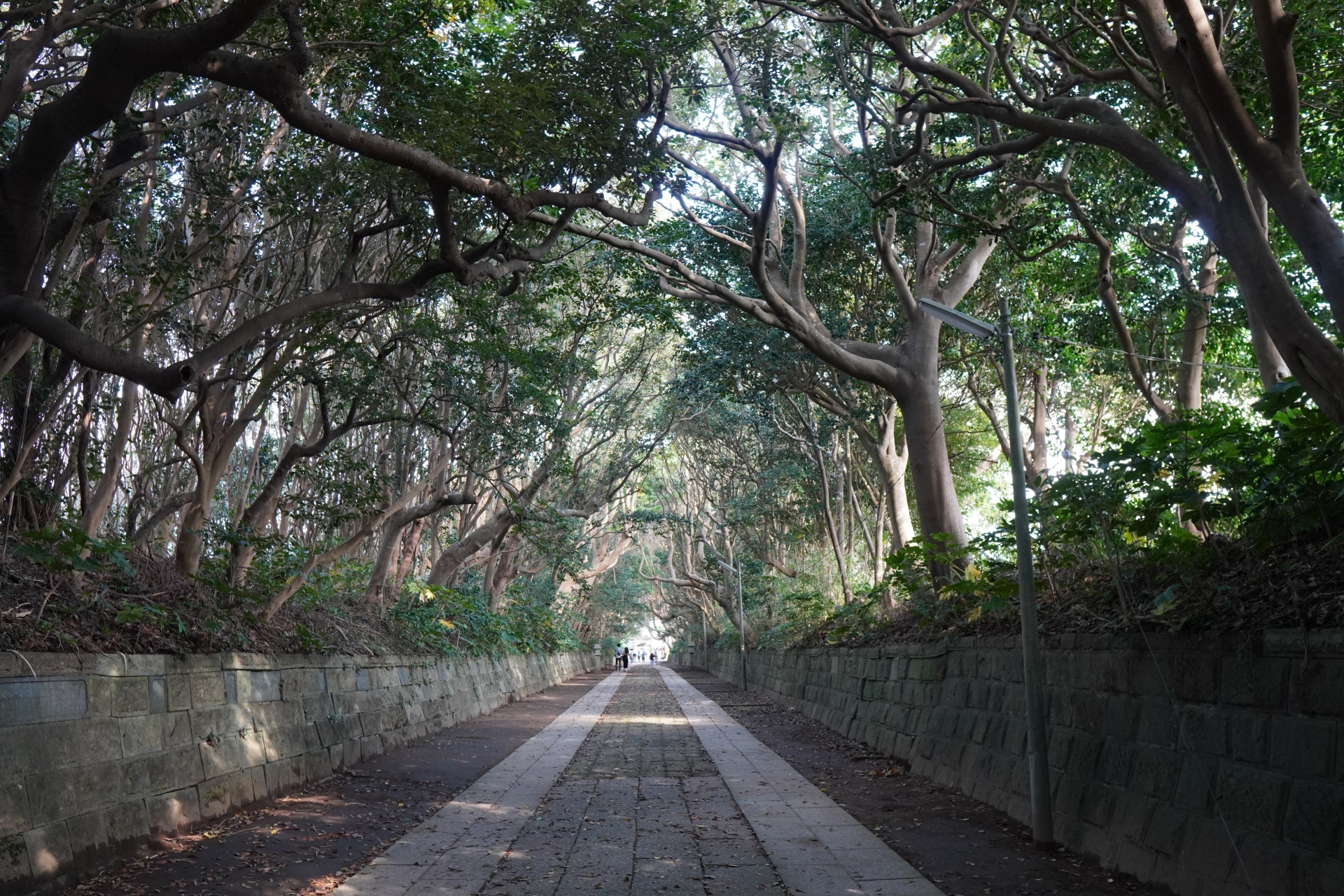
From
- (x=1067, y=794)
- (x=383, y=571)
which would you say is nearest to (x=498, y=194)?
(x=1067, y=794)

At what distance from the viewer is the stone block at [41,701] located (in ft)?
16.3

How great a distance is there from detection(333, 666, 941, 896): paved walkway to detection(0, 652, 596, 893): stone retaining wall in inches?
56.1

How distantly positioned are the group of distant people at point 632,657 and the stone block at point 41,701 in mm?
54482

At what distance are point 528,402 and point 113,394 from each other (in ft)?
24.9

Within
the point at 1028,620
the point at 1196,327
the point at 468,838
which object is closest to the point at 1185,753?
the point at 1028,620

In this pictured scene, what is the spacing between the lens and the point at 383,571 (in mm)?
15773

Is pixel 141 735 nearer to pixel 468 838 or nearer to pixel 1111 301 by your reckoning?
pixel 468 838

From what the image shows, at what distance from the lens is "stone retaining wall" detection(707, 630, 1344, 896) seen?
4.16m

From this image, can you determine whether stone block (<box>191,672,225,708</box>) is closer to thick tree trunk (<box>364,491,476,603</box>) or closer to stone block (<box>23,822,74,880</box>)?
stone block (<box>23,822,74,880</box>)

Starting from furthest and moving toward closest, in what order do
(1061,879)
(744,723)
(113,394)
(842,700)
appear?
(744,723) → (842,700) → (113,394) → (1061,879)

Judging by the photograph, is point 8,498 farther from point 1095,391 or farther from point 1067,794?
point 1095,391

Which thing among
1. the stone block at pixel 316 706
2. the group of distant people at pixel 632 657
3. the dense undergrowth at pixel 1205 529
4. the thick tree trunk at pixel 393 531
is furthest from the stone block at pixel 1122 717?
the group of distant people at pixel 632 657

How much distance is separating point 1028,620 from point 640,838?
3.06m

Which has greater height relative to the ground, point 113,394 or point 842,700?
point 113,394
